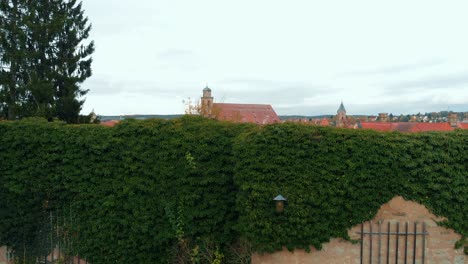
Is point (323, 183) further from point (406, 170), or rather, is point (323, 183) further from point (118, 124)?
point (118, 124)

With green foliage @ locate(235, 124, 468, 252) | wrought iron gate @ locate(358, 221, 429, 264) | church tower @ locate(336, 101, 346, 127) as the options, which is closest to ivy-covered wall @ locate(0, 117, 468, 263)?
green foliage @ locate(235, 124, 468, 252)

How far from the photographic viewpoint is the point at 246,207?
233 inches

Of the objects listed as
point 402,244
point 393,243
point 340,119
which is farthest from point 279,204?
point 340,119

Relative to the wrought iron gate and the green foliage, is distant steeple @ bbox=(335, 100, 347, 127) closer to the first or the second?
the green foliage

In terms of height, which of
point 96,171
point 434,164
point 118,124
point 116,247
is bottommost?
point 116,247

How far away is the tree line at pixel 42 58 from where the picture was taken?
Answer: 15.4m

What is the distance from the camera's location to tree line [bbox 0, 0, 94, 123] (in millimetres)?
15406

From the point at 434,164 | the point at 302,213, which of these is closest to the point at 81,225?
the point at 302,213

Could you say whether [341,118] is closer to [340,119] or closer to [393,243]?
[340,119]

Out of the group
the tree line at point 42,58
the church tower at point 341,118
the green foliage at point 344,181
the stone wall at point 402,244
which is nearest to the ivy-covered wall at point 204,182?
the green foliage at point 344,181

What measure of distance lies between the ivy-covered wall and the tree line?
29.9ft

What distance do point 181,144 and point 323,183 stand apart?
109 inches

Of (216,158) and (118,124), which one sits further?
(118,124)

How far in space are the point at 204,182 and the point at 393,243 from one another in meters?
3.50
